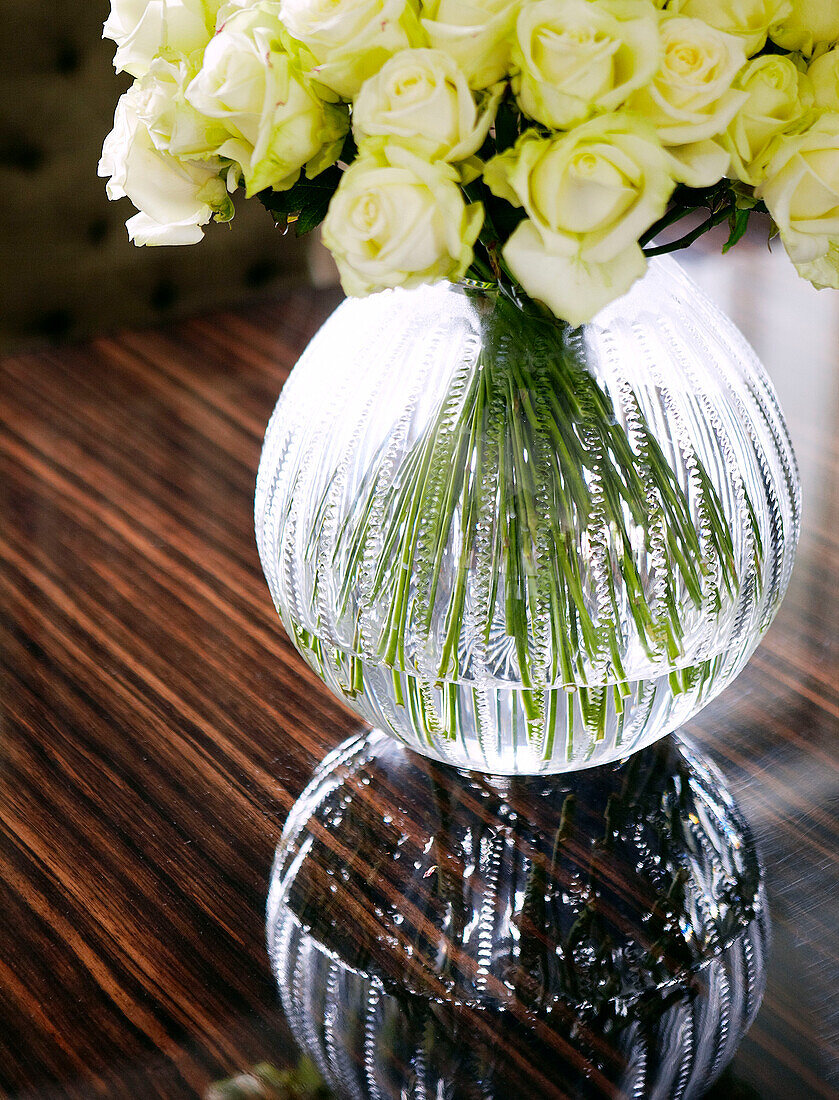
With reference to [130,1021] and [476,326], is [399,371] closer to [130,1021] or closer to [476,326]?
[476,326]

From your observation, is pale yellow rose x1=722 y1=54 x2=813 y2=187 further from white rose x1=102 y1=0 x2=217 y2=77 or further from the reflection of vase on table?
the reflection of vase on table

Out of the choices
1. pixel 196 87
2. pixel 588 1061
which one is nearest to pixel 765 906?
pixel 588 1061

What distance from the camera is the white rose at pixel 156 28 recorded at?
40cm

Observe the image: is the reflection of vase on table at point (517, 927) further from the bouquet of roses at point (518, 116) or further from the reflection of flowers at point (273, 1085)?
the bouquet of roses at point (518, 116)

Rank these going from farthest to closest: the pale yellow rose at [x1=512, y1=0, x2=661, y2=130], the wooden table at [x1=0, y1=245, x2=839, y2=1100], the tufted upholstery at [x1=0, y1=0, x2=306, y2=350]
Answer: the tufted upholstery at [x1=0, y1=0, x2=306, y2=350] < the wooden table at [x1=0, y1=245, x2=839, y2=1100] < the pale yellow rose at [x1=512, y1=0, x2=661, y2=130]

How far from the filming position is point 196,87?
1.22ft

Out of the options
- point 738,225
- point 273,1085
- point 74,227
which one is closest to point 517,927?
point 273,1085

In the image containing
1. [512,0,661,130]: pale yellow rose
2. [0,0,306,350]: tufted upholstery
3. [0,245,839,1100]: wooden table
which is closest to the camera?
[512,0,661,130]: pale yellow rose

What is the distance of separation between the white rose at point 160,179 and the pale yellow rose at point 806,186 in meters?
0.18

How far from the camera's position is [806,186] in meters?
0.38

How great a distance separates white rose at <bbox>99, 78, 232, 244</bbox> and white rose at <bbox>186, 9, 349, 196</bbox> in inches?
1.5

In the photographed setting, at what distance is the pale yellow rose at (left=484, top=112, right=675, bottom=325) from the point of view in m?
0.35

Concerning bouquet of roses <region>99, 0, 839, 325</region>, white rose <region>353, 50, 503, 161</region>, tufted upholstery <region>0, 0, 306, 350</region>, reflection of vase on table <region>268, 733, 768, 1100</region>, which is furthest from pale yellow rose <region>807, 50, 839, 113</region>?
tufted upholstery <region>0, 0, 306, 350</region>

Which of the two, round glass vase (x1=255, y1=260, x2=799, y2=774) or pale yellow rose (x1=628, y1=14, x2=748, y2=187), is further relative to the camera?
round glass vase (x1=255, y1=260, x2=799, y2=774)
